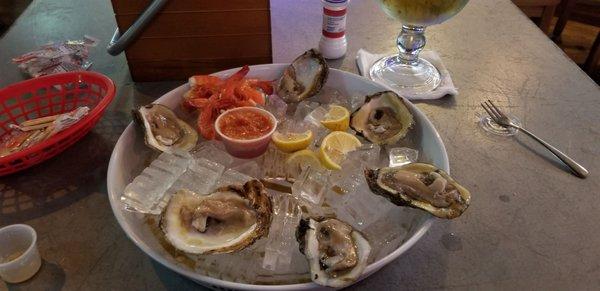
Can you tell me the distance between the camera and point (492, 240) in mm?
831

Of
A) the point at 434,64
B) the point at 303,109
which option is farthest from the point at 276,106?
the point at 434,64

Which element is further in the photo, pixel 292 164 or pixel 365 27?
pixel 365 27

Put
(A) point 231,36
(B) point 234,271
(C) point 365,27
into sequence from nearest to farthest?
(B) point 234,271 → (A) point 231,36 → (C) point 365,27

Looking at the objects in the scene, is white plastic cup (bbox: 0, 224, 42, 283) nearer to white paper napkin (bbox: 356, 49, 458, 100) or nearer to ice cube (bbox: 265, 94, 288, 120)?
ice cube (bbox: 265, 94, 288, 120)

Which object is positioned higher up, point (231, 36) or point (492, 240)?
point (231, 36)

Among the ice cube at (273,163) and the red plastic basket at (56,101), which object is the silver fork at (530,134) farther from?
the red plastic basket at (56,101)

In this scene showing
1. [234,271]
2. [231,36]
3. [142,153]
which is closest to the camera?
[234,271]

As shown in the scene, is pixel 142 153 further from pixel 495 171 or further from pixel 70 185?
pixel 495 171

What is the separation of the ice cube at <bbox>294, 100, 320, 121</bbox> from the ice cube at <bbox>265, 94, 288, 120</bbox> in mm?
32

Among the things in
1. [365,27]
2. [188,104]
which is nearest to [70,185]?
[188,104]

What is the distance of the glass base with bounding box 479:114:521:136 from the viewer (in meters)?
1.08

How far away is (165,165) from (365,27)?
3.03 ft

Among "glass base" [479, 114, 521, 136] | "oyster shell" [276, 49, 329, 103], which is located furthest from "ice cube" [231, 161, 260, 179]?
"glass base" [479, 114, 521, 136]

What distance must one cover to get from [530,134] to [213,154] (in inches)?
29.1
